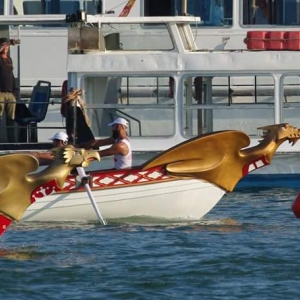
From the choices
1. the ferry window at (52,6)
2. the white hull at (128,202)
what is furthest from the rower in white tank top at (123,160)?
the ferry window at (52,6)

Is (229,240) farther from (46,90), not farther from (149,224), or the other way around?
(46,90)

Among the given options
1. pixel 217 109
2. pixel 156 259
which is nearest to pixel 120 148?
pixel 156 259

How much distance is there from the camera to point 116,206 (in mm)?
19531

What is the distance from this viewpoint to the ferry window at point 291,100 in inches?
928

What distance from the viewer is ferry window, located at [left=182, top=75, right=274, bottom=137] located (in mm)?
23328

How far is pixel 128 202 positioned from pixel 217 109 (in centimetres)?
417

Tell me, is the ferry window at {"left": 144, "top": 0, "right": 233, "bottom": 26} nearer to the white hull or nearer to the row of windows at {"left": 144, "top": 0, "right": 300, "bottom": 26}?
the row of windows at {"left": 144, "top": 0, "right": 300, "bottom": 26}

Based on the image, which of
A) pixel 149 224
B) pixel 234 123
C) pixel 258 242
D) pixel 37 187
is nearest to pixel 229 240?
pixel 258 242

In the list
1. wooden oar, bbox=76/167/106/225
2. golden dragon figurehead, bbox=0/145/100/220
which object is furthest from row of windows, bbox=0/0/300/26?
golden dragon figurehead, bbox=0/145/100/220

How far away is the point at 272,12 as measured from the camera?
26.8 metres

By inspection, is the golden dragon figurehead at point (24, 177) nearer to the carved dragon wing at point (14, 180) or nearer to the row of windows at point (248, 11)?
the carved dragon wing at point (14, 180)

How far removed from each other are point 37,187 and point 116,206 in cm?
363

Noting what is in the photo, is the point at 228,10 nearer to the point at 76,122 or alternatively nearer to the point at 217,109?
the point at 217,109

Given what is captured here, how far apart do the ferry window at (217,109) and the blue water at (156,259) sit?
127 inches
